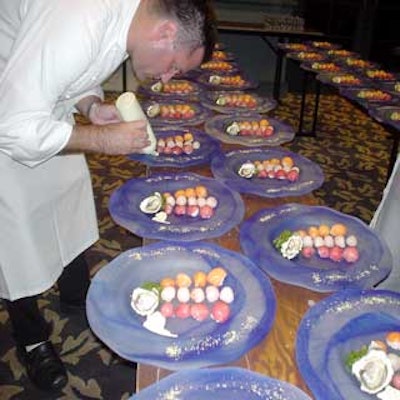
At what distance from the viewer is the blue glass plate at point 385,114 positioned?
215cm

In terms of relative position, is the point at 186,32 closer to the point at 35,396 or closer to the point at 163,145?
the point at 163,145

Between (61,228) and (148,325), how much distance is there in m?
0.71

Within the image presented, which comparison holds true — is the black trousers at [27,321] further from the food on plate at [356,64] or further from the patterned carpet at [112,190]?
the food on plate at [356,64]

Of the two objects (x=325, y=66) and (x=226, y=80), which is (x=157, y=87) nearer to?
(x=226, y=80)

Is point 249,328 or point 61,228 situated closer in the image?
point 249,328

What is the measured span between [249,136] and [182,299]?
93 centimetres

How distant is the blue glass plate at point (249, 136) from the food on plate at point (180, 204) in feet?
1.51

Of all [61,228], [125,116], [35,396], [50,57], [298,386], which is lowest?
[35,396]

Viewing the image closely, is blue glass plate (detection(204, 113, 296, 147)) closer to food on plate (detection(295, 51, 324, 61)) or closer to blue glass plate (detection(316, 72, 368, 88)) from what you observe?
blue glass plate (detection(316, 72, 368, 88))

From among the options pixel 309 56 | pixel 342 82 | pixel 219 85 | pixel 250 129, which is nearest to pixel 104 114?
pixel 250 129

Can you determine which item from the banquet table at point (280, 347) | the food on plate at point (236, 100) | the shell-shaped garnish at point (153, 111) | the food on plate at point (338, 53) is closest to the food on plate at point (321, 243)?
the banquet table at point (280, 347)

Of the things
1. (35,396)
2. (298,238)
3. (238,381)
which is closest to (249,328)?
(238,381)

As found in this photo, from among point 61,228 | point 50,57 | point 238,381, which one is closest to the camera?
→ point 238,381

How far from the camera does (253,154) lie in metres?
1.49
